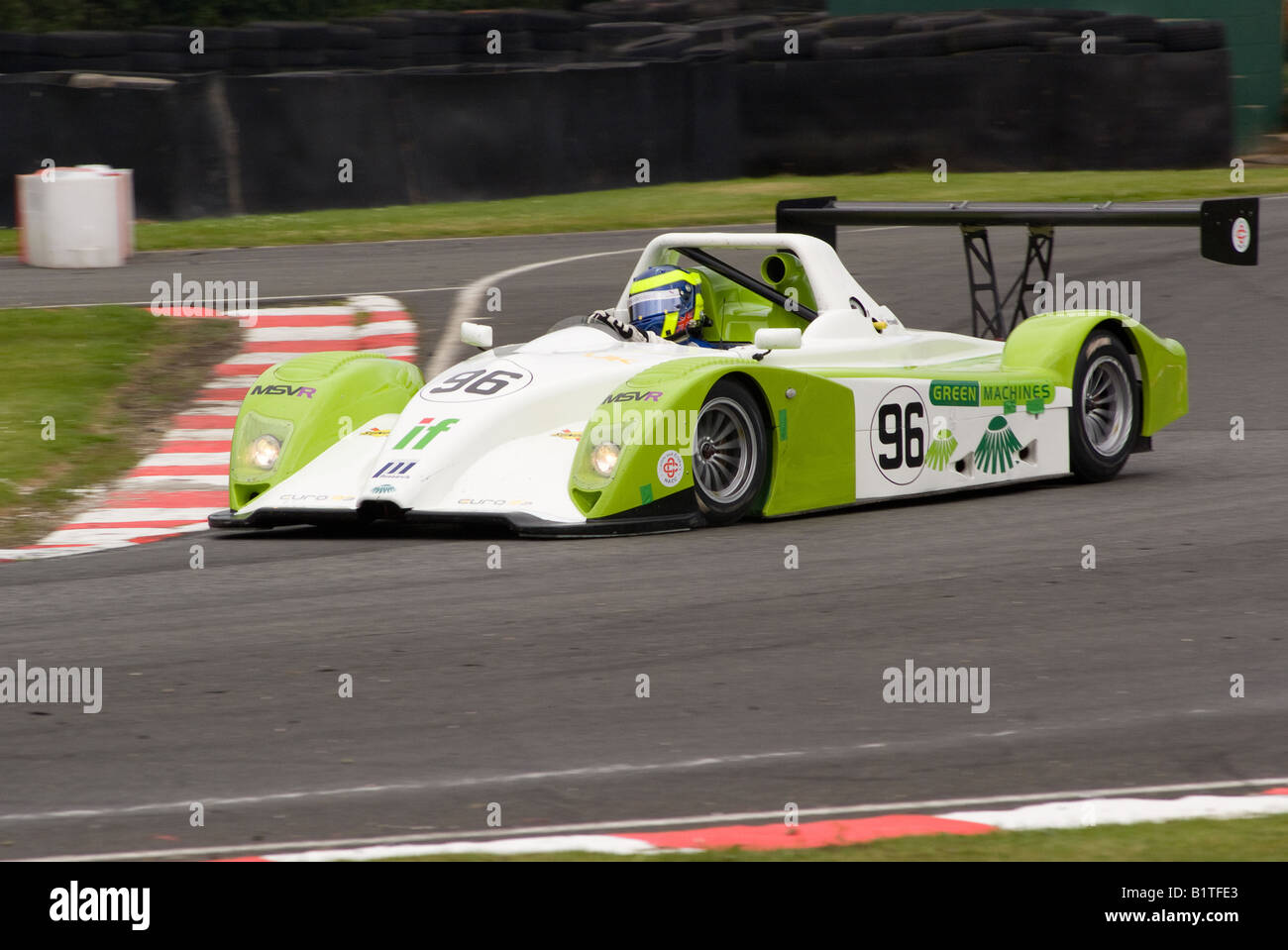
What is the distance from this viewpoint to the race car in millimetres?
8109

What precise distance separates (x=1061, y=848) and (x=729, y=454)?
4.38 m

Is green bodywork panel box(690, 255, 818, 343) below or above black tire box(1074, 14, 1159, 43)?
below

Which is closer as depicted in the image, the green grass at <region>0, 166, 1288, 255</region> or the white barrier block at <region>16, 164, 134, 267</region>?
the white barrier block at <region>16, 164, 134, 267</region>

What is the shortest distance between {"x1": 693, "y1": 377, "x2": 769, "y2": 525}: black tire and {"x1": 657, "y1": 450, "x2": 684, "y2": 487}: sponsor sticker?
96mm

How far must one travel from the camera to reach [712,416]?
27.4ft

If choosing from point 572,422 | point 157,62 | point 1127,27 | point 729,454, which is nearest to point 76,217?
point 157,62

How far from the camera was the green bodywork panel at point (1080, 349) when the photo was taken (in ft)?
32.5

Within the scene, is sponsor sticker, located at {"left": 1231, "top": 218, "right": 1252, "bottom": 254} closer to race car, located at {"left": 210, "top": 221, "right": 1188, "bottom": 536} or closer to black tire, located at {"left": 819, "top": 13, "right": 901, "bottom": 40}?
race car, located at {"left": 210, "top": 221, "right": 1188, "bottom": 536}

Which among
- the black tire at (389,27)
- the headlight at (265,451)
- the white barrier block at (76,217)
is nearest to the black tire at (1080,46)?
the black tire at (389,27)

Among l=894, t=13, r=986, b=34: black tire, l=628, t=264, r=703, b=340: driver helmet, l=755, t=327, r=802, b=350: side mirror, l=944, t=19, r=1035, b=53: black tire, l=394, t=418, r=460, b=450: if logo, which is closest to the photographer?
l=394, t=418, r=460, b=450: if logo

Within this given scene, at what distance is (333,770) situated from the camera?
498 centimetres

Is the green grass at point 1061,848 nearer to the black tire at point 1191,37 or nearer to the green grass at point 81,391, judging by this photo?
the green grass at point 81,391

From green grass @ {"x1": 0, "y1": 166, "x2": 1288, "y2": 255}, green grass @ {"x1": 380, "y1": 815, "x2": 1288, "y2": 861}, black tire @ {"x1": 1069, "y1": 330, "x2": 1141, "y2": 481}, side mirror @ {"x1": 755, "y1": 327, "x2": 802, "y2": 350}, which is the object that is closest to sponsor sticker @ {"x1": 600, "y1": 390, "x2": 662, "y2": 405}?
side mirror @ {"x1": 755, "y1": 327, "x2": 802, "y2": 350}

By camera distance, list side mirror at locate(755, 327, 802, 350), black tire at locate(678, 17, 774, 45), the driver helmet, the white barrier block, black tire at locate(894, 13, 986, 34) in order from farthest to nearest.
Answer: black tire at locate(678, 17, 774, 45) < black tire at locate(894, 13, 986, 34) < the white barrier block < the driver helmet < side mirror at locate(755, 327, 802, 350)
